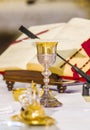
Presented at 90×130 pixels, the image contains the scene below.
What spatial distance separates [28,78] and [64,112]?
36 cm

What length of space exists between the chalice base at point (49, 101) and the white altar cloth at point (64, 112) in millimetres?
22

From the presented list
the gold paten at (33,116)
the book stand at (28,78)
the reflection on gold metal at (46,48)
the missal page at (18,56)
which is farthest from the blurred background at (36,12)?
the gold paten at (33,116)

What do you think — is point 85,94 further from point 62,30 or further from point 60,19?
point 60,19

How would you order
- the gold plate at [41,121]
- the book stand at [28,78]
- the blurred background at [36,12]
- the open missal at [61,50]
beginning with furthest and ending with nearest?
the blurred background at [36,12], the open missal at [61,50], the book stand at [28,78], the gold plate at [41,121]

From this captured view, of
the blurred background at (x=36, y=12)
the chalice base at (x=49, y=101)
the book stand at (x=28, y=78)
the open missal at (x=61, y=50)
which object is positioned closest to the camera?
the chalice base at (x=49, y=101)

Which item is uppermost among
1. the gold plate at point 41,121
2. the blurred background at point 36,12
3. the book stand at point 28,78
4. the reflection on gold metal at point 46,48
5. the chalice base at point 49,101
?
the blurred background at point 36,12

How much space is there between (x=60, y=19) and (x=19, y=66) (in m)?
0.92

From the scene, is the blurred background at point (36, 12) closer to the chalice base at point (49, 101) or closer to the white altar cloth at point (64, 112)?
the white altar cloth at point (64, 112)

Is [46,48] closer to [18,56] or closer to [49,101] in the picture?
[49,101]

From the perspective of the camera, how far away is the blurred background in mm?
2531

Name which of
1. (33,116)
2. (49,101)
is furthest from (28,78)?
(33,116)

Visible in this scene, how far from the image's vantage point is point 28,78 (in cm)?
146

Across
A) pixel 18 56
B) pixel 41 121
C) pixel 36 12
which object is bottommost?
pixel 41 121

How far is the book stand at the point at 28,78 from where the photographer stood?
143cm
